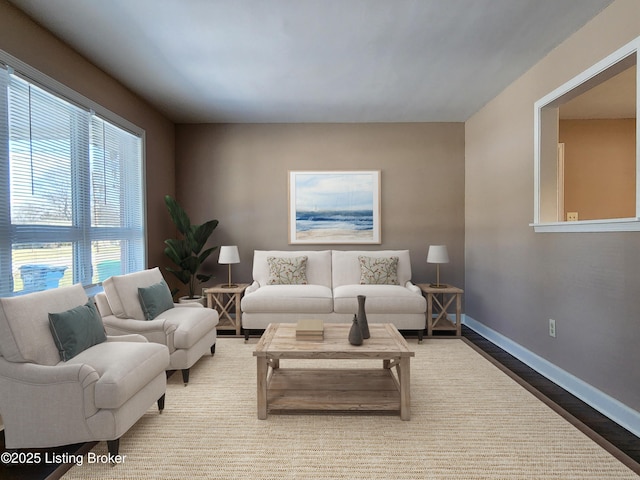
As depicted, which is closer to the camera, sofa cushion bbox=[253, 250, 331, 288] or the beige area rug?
the beige area rug

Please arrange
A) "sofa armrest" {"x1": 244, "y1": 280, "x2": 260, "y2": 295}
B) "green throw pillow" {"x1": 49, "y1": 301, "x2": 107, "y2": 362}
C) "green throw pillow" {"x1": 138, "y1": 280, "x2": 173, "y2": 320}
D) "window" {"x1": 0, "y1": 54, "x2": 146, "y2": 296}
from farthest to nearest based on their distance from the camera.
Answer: "sofa armrest" {"x1": 244, "y1": 280, "x2": 260, "y2": 295} → "green throw pillow" {"x1": 138, "y1": 280, "x2": 173, "y2": 320} → "window" {"x1": 0, "y1": 54, "x2": 146, "y2": 296} → "green throw pillow" {"x1": 49, "y1": 301, "x2": 107, "y2": 362}

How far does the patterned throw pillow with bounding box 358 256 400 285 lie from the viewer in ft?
14.3

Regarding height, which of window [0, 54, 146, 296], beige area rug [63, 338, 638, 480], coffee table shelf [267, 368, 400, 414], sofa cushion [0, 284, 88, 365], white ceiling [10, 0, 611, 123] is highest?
white ceiling [10, 0, 611, 123]

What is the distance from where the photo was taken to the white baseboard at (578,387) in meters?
2.18

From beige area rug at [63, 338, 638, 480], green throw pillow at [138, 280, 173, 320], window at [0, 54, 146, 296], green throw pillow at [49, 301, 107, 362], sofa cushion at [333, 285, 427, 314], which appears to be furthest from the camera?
sofa cushion at [333, 285, 427, 314]

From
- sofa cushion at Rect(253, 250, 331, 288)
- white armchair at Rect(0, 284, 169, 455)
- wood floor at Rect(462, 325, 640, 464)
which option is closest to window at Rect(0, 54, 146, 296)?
white armchair at Rect(0, 284, 169, 455)

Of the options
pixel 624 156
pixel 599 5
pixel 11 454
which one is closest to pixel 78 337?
pixel 11 454

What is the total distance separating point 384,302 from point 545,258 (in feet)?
5.20

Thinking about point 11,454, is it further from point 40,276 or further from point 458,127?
point 458,127

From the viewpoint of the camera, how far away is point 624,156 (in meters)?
4.16

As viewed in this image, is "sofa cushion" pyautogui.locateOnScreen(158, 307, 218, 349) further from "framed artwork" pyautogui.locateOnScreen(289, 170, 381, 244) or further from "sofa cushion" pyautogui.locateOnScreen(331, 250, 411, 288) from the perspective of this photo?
"framed artwork" pyautogui.locateOnScreen(289, 170, 381, 244)

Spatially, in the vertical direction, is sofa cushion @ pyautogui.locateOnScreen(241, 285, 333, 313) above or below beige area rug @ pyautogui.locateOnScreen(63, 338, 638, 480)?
above

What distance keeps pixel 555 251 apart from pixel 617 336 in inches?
31.9

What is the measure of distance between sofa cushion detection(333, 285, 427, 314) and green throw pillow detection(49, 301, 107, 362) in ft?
7.76
